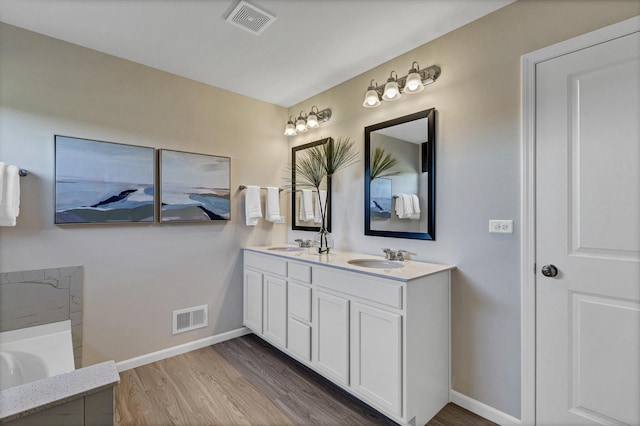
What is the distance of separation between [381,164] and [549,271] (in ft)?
4.36

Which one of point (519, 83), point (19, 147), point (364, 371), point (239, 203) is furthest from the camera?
point (239, 203)

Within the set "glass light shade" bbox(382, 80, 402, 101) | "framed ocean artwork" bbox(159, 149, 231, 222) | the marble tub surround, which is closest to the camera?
the marble tub surround

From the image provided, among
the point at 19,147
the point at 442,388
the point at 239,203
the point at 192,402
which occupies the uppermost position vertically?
the point at 19,147

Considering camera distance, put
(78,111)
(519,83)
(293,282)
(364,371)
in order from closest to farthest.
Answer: (519,83), (364,371), (78,111), (293,282)

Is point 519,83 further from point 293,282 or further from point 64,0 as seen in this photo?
point 64,0

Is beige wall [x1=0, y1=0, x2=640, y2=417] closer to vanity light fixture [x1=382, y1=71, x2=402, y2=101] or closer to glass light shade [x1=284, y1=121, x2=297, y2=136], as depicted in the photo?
vanity light fixture [x1=382, y1=71, x2=402, y2=101]

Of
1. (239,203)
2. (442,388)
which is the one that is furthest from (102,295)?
(442,388)

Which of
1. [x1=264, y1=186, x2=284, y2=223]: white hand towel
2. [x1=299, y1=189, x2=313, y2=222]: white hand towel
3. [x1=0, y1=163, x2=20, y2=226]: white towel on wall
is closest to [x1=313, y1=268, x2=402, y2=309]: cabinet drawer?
[x1=299, y1=189, x2=313, y2=222]: white hand towel

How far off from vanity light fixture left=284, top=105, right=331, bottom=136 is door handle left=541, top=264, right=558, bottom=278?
2114mm

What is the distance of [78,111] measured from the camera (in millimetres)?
2227

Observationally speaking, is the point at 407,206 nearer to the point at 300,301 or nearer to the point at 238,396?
the point at 300,301

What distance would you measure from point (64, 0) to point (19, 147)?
976mm

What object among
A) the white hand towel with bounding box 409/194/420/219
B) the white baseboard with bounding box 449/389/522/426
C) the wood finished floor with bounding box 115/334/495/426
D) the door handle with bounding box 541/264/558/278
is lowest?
the wood finished floor with bounding box 115/334/495/426

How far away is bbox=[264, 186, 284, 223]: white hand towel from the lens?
3176mm
